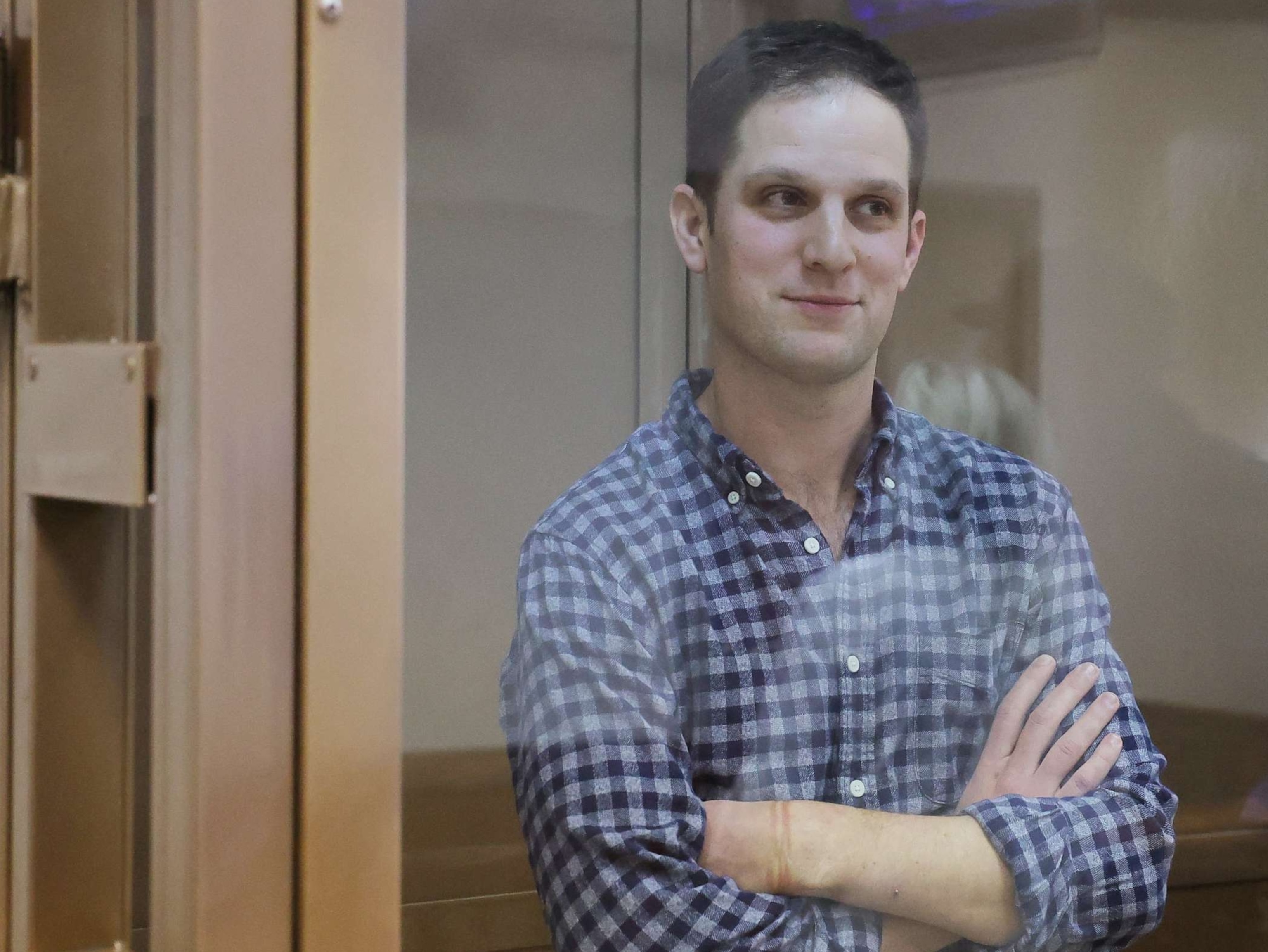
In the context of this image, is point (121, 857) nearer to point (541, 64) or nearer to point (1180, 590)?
point (541, 64)

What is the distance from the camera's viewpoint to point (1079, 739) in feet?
2.80

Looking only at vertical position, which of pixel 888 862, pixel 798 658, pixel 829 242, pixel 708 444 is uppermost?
pixel 829 242

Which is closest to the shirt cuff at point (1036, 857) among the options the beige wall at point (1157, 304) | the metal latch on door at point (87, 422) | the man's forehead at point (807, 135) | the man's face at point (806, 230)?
the beige wall at point (1157, 304)

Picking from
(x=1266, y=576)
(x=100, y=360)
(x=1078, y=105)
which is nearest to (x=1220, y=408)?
(x=1266, y=576)

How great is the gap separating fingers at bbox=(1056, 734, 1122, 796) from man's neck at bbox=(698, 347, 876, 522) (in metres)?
0.21

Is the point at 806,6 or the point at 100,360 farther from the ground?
the point at 806,6

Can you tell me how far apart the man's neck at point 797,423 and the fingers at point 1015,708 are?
0.15 meters

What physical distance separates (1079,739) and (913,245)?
12.4 inches

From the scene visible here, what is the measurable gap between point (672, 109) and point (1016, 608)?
37 cm

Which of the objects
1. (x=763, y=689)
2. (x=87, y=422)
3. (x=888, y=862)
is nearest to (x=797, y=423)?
(x=763, y=689)

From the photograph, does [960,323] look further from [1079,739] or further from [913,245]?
[1079,739]

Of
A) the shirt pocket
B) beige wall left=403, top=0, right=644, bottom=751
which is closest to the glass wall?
beige wall left=403, top=0, right=644, bottom=751

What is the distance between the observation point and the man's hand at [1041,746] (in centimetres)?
84

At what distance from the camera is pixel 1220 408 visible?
103 cm
